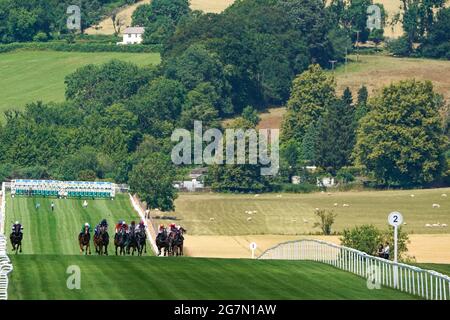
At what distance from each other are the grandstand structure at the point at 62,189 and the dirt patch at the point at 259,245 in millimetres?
13824

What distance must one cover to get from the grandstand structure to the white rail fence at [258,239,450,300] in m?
64.6

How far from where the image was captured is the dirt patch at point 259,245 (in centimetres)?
10619

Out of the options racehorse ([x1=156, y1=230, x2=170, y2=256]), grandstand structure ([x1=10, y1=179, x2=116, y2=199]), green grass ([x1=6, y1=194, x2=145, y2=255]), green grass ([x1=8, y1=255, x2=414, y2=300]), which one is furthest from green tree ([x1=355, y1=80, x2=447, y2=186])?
green grass ([x1=8, y1=255, x2=414, y2=300])

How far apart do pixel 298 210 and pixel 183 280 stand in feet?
295

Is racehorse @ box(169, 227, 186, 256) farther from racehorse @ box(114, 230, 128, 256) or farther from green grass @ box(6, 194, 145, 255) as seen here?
green grass @ box(6, 194, 145, 255)

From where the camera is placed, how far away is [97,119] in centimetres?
19438

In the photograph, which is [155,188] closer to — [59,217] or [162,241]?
[59,217]

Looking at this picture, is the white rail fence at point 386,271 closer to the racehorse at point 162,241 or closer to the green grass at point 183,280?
the green grass at point 183,280

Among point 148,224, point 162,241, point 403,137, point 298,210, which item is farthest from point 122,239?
point 403,137

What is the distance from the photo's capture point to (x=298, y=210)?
484ft

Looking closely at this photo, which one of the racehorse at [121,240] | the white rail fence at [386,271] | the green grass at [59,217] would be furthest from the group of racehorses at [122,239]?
the green grass at [59,217]
